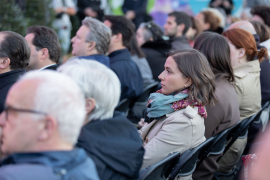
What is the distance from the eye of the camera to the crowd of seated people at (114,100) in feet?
3.88

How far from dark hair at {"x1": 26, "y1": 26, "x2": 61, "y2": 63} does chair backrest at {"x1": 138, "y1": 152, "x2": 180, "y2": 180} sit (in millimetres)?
1951

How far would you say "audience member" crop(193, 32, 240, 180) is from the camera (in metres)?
2.62

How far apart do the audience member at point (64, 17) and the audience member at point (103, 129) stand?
6.07 metres

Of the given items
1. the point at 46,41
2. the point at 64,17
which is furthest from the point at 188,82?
the point at 64,17

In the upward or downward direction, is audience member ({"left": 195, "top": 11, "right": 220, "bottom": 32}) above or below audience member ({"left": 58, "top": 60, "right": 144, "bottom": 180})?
below

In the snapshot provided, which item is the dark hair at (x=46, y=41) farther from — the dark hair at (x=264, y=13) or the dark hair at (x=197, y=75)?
the dark hair at (x=264, y=13)

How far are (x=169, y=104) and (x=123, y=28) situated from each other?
2468 millimetres

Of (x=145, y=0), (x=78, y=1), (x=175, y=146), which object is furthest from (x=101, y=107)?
(x=145, y=0)

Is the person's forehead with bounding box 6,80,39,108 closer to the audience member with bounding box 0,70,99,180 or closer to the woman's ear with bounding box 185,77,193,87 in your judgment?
the audience member with bounding box 0,70,99,180

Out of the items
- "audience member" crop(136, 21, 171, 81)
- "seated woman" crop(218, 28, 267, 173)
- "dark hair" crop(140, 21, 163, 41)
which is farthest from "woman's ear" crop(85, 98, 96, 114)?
"dark hair" crop(140, 21, 163, 41)

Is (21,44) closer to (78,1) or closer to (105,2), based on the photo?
(78,1)

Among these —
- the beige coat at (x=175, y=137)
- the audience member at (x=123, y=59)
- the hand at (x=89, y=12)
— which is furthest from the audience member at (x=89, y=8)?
the beige coat at (x=175, y=137)

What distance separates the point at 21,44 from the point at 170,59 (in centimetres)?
136

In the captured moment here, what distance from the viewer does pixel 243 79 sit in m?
3.23
